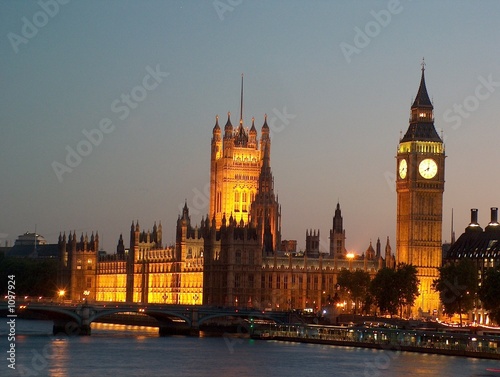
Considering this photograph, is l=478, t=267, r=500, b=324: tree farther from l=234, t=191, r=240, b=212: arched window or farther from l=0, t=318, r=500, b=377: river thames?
l=234, t=191, r=240, b=212: arched window

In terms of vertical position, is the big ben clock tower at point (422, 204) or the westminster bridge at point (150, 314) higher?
the big ben clock tower at point (422, 204)

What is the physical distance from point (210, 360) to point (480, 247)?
2168 inches

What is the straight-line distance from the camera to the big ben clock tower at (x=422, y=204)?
A: 146 metres

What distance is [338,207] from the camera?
516ft

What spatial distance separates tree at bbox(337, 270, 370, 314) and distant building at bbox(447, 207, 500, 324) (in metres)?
10.0

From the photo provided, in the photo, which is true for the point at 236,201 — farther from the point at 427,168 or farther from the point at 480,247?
the point at 480,247

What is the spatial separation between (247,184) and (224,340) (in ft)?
222

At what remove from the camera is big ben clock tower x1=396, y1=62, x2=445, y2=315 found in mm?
145750

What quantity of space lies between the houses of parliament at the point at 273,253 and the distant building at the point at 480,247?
2.53m

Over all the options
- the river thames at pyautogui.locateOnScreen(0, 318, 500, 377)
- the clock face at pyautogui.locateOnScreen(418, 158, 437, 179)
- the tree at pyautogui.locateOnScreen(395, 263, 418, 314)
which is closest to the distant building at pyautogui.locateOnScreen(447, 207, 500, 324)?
the tree at pyautogui.locateOnScreen(395, 263, 418, 314)

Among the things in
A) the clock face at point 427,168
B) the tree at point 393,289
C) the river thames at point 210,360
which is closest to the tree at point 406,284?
the tree at point 393,289

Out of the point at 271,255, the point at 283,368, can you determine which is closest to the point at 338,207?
the point at 271,255

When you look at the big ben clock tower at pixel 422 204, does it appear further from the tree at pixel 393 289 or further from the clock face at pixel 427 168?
the tree at pixel 393 289

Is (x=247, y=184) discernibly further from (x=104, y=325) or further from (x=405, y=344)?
(x=405, y=344)
